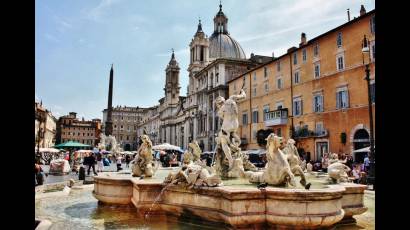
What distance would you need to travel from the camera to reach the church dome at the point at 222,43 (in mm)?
70625

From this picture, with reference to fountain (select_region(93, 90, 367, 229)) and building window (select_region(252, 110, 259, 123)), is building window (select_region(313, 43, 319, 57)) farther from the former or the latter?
fountain (select_region(93, 90, 367, 229))

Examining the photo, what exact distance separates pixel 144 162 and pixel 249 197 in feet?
14.0

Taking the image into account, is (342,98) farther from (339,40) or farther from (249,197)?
(249,197)

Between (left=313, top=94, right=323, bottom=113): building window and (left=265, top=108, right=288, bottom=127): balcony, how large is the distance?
4.17 metres

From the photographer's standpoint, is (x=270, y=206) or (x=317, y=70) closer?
(x=270, y=206)

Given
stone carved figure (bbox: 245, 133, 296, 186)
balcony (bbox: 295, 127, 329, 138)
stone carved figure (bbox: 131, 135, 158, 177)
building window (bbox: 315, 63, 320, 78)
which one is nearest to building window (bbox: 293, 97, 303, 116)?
balcony (bbox: 295, 127, 329, 138)

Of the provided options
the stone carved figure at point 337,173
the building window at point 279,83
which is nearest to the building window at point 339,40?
the building window at point 279,83

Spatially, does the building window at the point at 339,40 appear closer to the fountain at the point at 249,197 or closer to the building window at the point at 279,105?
the building window at the point at 279,105

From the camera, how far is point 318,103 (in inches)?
1203

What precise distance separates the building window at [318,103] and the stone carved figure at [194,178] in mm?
25784

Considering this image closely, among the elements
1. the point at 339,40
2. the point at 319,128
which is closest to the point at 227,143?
the point at 339,40

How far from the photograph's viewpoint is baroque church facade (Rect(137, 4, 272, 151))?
54469 mm

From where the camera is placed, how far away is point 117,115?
130m
